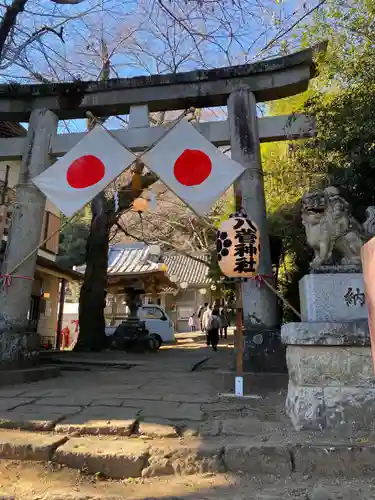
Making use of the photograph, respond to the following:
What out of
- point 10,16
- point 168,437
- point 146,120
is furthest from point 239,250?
point 10,16

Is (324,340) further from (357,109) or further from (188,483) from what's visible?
(357,109)

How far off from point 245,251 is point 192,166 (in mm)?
2050

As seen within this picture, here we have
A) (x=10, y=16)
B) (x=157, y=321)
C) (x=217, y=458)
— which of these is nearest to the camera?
(x=217, y=458)

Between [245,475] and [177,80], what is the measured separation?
690 centimetres

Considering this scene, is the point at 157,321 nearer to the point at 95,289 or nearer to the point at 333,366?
the point at 95,289

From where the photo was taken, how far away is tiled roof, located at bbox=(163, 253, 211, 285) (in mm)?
29100

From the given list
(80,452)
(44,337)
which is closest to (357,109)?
(80,452)

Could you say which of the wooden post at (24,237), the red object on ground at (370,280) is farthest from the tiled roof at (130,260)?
the red object on ground at (370,280)

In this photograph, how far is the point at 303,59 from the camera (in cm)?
752

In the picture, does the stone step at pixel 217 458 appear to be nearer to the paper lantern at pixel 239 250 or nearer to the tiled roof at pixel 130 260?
the paper lantern at pixel 239 250

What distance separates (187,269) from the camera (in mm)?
31047

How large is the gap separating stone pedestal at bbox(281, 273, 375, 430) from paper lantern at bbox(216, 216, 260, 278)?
58.4 inches

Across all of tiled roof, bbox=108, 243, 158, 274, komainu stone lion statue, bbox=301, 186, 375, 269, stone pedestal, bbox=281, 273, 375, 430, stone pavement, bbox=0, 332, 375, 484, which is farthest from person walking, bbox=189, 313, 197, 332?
stone pedestal, bbox=281, 273, 375, 430

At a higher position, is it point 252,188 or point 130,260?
point 130,260
